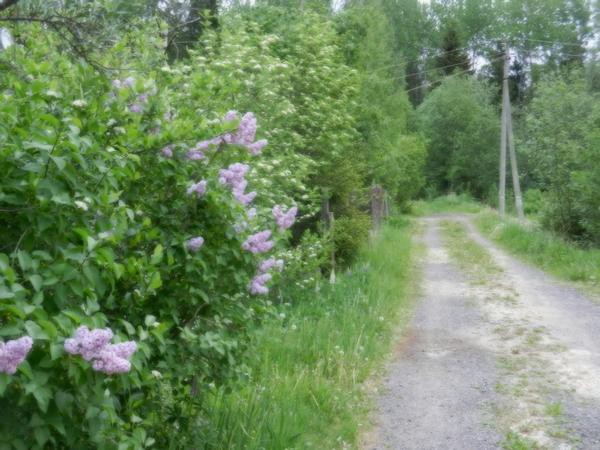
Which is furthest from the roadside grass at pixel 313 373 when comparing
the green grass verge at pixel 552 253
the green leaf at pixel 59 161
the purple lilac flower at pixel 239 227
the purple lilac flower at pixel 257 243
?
the green grass verge at pixel 552 253

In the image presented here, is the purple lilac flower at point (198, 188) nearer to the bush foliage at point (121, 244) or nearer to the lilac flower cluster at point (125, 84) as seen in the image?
the bush foliage at point (121, 244)

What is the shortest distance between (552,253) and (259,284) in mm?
12740

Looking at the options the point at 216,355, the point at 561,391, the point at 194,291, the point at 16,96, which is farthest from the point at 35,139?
the point at 561,391

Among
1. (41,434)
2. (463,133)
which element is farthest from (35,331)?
(463,133)

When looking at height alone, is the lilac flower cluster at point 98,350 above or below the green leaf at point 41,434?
above

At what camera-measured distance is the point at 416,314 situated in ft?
33.0

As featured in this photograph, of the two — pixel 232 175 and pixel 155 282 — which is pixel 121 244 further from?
pixel 232 175

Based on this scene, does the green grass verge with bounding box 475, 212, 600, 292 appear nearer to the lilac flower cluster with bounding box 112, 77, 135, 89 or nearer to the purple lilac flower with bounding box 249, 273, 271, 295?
the purple lilac flower with bounding box 249, 273, 271, 295

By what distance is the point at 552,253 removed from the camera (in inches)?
583

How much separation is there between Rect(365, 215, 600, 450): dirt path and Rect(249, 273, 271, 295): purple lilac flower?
88.3 inches

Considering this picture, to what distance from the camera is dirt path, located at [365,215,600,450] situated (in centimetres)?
536

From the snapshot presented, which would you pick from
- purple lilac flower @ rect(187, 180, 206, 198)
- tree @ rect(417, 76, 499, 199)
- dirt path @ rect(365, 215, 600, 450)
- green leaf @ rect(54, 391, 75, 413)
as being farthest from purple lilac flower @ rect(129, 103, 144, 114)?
tree @ rect(417, 76, 499, 199)

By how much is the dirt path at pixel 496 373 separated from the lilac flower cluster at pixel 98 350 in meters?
3.54

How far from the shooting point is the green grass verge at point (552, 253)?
41.2 ft
